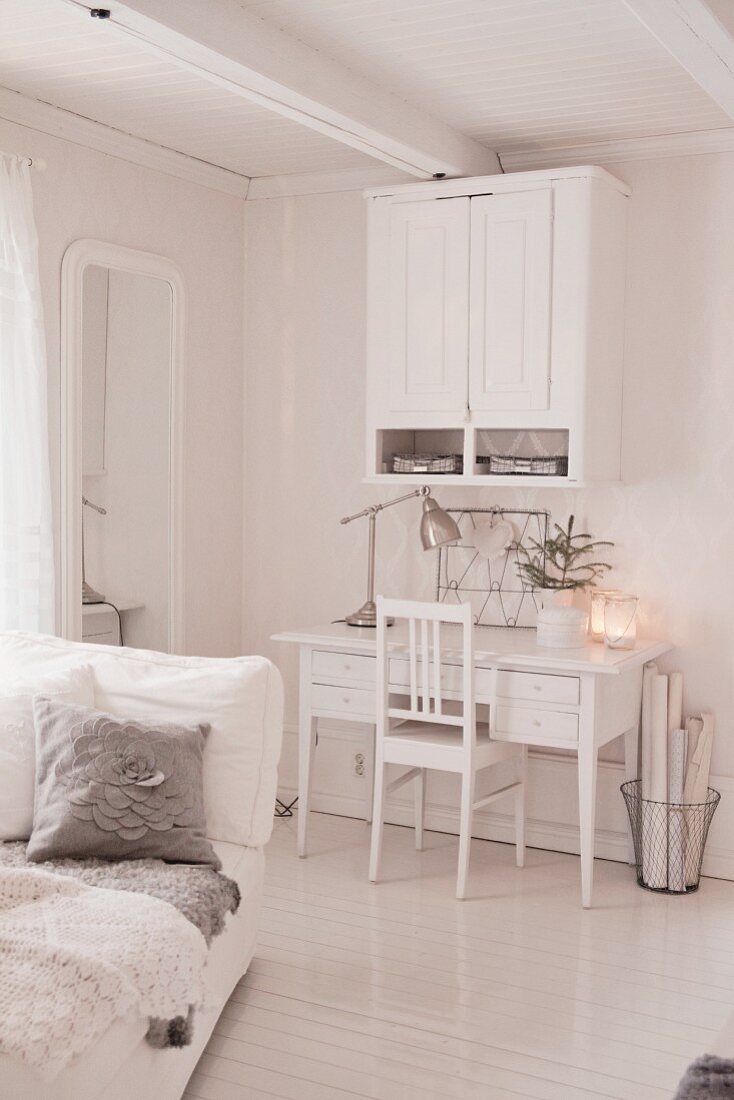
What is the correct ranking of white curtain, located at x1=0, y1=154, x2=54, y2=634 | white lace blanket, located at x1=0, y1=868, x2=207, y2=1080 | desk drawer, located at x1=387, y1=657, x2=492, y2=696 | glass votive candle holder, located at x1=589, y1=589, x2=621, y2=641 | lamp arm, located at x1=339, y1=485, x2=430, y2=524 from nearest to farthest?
white lace blanket, located at x1=0, y1=868, x2=207, y2=1080 < white curtain, located at x1=0, y1=154, x2=54, y2=634 < desk drawer, located at x1=387, y1=657, x2=492, y2=696 < glass votive candle holder, located at x1=589, y1=589, x2=621, y2=641 < lamp arm, located at x1=339, y1=485, x2=430, y2=524

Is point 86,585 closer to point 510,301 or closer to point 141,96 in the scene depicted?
point 141,96

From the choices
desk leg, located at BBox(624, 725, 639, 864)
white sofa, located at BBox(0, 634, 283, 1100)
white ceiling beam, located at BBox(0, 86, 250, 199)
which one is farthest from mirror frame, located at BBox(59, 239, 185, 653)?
desk leg, located at BBox(624, 725, 639, 864)

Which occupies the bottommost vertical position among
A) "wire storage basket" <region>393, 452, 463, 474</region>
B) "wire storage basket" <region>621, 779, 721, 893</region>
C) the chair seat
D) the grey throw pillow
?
"wire storage basket" <region>621, 779, 721, 893</region>

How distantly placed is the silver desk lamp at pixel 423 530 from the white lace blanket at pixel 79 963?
204 cm

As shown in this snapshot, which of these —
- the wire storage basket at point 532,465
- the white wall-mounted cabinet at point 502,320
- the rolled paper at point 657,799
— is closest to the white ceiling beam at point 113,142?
the white wall-mounted cabinet at point 502,320

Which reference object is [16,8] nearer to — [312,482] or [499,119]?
[499,119]

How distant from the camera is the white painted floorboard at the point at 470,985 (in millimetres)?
2803

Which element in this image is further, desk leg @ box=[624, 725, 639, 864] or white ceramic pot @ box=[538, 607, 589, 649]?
desk leg @ box=[624, 725, 639, 864]

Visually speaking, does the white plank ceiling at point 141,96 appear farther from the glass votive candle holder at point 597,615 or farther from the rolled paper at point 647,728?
the rolled paper at point 647,728

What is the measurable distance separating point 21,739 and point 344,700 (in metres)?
1.50

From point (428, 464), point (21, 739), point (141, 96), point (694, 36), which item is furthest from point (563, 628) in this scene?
point (141, 96)

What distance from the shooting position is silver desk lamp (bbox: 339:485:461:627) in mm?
4344

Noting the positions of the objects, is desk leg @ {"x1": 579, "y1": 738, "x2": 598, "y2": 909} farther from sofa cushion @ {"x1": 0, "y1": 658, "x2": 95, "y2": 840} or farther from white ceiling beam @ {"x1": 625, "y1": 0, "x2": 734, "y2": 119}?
white ceiling beam @ {"x1": 625, "y1": 0, "x2": 734, "y2": 119}

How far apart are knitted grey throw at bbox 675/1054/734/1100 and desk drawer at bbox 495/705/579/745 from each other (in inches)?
79.1
